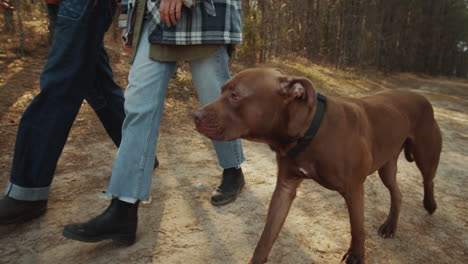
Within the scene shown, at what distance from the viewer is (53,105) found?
2.49m

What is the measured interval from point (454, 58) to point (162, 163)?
134ft

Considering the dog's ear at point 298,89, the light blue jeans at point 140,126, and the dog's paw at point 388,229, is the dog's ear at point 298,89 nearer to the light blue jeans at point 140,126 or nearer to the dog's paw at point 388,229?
the light blue jeans at point 140,126

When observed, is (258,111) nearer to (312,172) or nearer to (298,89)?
(298,89)

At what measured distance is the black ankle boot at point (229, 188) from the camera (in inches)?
120

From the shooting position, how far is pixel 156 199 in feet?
10.1

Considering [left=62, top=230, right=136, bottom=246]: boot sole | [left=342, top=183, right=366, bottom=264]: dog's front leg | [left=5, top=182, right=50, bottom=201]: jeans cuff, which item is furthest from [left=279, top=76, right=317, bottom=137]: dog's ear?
[left=5, top=182, right=50, bottom=201]: jeans cuff

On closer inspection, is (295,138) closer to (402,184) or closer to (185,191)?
(185,191)

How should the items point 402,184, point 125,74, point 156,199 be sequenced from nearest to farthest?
point 156,199 < point 402,184 < point 125,74

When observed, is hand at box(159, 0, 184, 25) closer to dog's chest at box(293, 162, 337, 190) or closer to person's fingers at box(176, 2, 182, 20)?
person's fingers at box(176, 2, 182, 20)

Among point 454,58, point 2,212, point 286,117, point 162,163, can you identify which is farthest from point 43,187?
point 454,58

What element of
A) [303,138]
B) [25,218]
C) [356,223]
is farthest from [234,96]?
[25,218]

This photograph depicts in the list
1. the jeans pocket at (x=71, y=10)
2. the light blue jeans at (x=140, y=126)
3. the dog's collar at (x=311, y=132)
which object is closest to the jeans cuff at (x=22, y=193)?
the light blue jeans at (x=140, y=126)

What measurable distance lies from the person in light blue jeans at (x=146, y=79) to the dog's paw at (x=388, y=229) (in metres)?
1.89

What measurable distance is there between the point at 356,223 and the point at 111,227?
1638 millimetres
